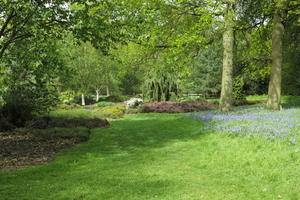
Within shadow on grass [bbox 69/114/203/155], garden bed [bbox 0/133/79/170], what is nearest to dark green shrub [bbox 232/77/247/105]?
shadow on grass [bbox 69/114/203/155]

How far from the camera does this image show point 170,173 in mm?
6266

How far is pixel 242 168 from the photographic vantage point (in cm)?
628

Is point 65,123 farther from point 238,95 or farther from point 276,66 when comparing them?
point 238,95

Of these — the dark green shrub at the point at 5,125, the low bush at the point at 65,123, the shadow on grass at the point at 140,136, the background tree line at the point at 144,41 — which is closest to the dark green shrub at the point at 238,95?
the background tree line at the point at 144,41

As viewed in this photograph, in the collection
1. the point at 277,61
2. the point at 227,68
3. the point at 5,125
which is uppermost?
the point at 277,61

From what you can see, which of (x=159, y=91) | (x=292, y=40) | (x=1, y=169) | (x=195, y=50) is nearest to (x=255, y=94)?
(x=159, y=91)

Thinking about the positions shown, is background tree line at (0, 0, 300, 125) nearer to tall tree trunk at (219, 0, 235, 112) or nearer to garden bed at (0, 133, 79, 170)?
tall tree trunk at (219, 0, 235, 112)

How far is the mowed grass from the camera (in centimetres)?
497

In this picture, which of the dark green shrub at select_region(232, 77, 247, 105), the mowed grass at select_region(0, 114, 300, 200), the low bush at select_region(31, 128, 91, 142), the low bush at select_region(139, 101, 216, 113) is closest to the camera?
the mowed grass at select_region(0, 114, 300, 200)

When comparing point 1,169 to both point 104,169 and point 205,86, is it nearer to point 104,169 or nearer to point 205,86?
point 104,169

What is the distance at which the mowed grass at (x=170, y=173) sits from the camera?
4969 mm

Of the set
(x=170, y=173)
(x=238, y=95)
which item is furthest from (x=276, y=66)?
(x=238, y=95)

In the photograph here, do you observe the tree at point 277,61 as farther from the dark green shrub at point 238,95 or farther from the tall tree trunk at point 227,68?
the dark green shrub at point 238,95

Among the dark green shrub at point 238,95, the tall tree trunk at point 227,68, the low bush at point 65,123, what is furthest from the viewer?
the dark green shrub at point 238,95
